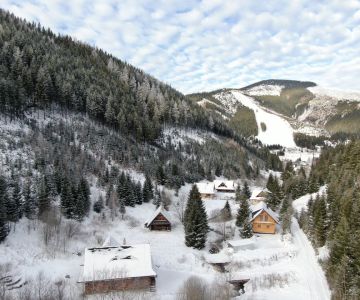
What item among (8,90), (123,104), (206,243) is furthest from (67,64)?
(206,243)

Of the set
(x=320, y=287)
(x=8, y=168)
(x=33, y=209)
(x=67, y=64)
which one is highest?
(x=67, y=64)

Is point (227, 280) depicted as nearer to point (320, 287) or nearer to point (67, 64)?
point (320, 287)

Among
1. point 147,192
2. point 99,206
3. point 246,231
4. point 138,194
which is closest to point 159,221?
point 138,194

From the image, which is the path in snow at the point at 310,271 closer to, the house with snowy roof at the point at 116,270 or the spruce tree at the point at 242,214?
the spruce tree at the point at 242,214

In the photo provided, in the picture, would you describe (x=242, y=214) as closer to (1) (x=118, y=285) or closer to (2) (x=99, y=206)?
(2) (x=99, y=206)

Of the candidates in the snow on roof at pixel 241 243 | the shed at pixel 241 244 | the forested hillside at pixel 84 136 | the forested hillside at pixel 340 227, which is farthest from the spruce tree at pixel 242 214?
the forested hillside at pixel 84 136

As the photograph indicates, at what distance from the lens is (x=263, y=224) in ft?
239

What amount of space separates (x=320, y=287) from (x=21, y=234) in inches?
1758

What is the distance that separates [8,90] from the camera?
284 ft

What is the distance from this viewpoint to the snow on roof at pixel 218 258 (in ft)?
177

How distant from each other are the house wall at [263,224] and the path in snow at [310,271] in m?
6.07

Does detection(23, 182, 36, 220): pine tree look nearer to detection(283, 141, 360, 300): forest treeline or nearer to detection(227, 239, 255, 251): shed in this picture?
detection(227, 239, 255, 251): shed

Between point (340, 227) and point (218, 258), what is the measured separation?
804 inches

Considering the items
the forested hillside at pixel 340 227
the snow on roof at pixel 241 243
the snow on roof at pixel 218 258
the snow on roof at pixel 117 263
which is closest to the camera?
the forested hillside at pixel 340 227
